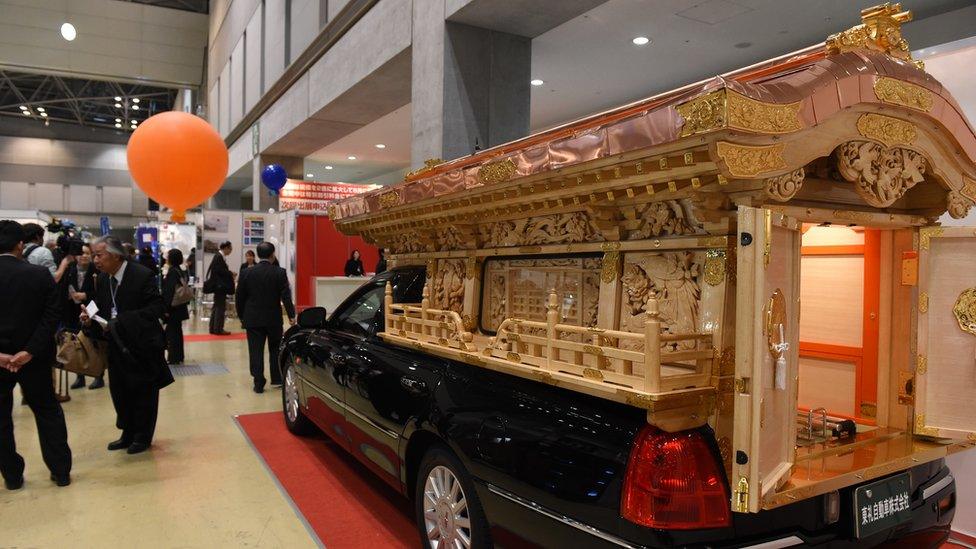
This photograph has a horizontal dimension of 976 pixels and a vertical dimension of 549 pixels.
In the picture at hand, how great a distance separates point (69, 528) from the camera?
3.28m

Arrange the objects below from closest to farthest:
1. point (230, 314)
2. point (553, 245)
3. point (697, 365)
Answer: point (697, 365)
point (553, 245)
point (230, 314)

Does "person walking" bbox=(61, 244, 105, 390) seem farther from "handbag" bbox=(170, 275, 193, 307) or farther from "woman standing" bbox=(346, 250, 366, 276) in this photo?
"woman standing" bbox=(346, 250, 366, 276)

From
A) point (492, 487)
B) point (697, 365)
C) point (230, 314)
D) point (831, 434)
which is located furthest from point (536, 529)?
point (230, 314)

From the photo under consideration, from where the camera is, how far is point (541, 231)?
10.5 ft

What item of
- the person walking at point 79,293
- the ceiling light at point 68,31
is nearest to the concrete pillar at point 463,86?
the person walking at point 79,293

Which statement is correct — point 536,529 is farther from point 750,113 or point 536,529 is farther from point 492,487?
point 750,113

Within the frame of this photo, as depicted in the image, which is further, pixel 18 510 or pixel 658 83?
pixel 658 83

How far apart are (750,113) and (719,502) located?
115cm

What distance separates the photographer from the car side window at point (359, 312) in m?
4.21

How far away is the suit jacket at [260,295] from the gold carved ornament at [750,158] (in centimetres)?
562

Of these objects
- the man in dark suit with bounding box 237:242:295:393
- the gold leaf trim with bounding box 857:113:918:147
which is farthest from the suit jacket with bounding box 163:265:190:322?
the gold leaf trim with bounding box 857:113:918:147

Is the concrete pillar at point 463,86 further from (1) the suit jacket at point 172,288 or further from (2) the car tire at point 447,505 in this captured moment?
(2) the car tire at point 447,505

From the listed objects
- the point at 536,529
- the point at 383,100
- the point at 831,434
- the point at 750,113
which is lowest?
the point at 536,529

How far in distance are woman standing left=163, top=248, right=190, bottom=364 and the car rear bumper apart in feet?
21.7
